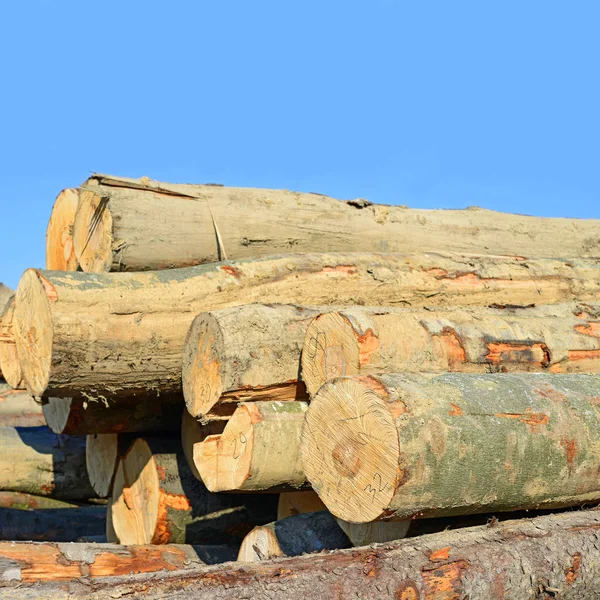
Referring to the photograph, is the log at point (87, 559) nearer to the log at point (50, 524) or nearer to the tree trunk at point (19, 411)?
the log at point (50, 524)

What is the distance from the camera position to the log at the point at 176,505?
451 centimetres

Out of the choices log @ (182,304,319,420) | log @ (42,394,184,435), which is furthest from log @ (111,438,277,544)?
log @ (182,304,319,420)

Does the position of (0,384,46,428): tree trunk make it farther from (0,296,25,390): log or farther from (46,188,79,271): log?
(0,296,25,390): log

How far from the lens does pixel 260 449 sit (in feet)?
11.4

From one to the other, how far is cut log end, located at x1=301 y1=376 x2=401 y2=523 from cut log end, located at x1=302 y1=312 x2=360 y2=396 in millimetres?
388

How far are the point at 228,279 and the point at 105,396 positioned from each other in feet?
2.79

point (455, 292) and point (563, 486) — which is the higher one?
point (455, 292)

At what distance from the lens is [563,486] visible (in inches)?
122

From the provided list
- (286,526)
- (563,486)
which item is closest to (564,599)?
(563,486)

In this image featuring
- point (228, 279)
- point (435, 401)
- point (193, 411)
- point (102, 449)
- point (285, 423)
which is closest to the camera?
point (435, 401)

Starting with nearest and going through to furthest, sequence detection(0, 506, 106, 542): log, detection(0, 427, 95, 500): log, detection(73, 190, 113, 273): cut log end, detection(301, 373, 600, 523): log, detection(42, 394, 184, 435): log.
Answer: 1. detection(301, 373, 600, 523): log
2. detection(73, 190, 113, 273): cut log end
3. detection(42, 394, 184, 435): log
4. detection(0, 506, 106, 542): log
5. detection(0, 427, 95, 500): log

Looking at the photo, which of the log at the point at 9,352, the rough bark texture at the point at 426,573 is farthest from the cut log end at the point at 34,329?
the rough bark texture at the point at 426,573

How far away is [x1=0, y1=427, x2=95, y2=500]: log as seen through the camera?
5.88 meters

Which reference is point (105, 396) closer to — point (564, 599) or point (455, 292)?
point (455, 292)
